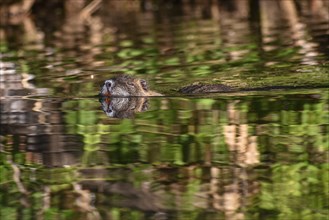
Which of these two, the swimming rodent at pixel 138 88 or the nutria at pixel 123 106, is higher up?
the swimming rodent at pixel 138 88

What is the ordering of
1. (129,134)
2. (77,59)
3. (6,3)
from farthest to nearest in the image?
(6,3), (77,59), (129,134)

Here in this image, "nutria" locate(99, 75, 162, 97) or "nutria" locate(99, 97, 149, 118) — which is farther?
"nutria" locate(99, 75, 162, 97)

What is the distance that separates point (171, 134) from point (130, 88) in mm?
1436

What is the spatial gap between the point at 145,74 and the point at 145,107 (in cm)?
230

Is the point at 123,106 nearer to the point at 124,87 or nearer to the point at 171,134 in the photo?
the point at 124,87

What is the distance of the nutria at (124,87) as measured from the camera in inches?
340

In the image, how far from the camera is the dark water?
5.58m

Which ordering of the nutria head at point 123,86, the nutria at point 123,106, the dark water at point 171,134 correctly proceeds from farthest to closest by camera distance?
the nutria head at point 123,86 → the nutria at point 123,106 → the dark water at point 171,134

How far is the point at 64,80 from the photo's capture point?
1045 cm

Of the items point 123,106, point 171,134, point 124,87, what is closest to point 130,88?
point 124,87

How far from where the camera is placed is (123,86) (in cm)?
866

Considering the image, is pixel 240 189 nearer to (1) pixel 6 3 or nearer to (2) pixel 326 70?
(2) pixel 326 70

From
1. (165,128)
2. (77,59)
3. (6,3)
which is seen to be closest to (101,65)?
(77,59)

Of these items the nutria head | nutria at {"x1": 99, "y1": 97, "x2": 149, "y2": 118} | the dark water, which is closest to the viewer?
the dark water
